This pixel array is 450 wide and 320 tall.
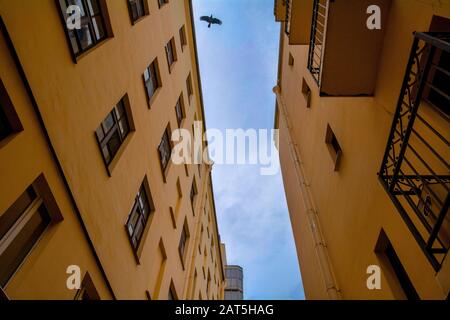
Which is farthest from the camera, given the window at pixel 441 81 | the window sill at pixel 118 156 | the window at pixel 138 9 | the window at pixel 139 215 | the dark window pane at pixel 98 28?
the window at pixel 138 9

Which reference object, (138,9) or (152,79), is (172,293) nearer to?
(152,79)

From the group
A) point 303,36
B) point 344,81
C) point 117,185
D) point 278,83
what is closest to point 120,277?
point 117,185

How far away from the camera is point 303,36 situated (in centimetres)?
1188

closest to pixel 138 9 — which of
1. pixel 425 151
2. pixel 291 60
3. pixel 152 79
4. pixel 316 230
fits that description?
pixel 152 79

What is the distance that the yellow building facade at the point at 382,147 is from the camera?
454 centimetres

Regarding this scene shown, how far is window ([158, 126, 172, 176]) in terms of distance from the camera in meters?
12.5

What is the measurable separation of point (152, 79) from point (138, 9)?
2377 millimetres

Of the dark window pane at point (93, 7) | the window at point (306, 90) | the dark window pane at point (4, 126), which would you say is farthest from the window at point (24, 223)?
the window at point (306, 90)

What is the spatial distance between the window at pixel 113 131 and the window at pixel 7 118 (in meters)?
2.60

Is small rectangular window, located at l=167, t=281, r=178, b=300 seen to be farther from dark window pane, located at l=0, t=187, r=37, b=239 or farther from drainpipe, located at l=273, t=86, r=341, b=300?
dark window pane, located at l=0, t=187, r=37, b=239

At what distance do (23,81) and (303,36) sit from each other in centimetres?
974

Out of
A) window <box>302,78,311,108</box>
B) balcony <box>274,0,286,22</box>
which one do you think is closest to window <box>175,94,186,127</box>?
window <box>302,78,311,108</box>

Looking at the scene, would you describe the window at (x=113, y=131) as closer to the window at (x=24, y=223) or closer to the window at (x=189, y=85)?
the window at (x=24, y=223)

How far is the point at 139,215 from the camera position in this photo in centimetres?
1005
